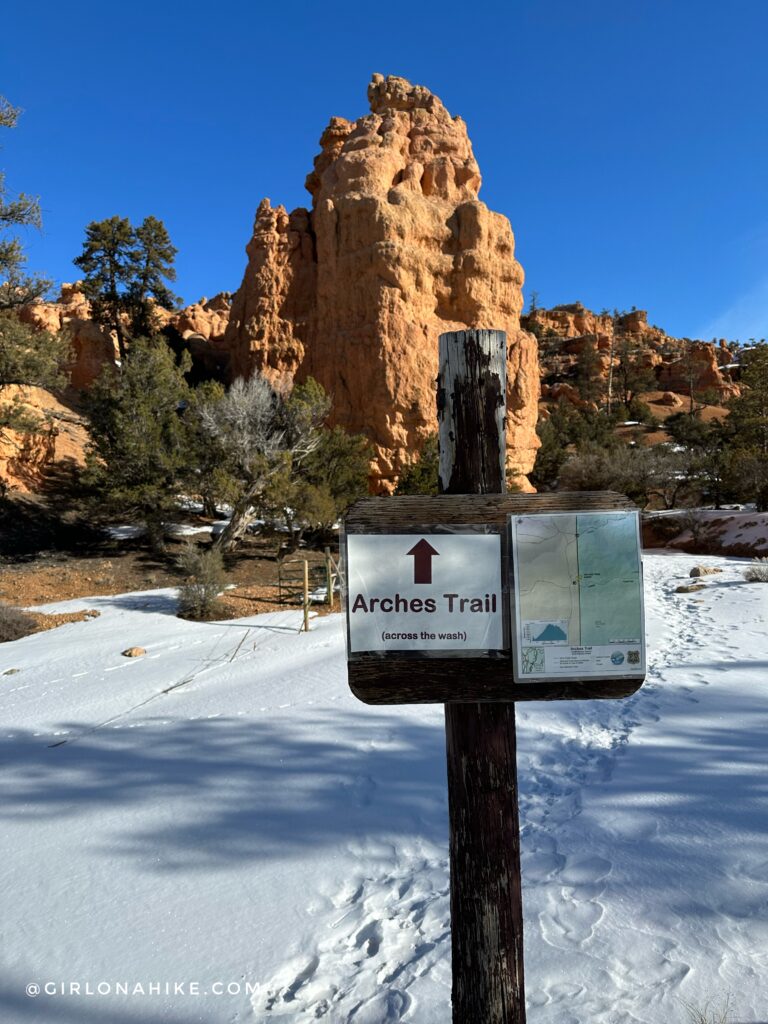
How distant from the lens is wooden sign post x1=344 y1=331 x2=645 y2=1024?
1.51 metres

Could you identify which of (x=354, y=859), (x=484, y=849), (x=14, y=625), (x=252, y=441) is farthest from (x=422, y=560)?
(x=252, y=441)

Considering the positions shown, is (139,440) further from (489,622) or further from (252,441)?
(489,622)

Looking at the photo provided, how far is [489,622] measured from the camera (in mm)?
1519

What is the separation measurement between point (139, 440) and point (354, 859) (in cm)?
1511

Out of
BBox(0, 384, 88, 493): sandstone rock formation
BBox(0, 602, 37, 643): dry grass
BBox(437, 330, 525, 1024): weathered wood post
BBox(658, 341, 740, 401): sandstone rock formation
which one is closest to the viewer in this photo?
BBox(437, 330, 525, 1024): weathered wood post

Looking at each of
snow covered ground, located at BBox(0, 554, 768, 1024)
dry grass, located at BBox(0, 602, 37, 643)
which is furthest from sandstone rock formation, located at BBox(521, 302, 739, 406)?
snow covered ground, located at BBox(0, 554, 768, 1024)

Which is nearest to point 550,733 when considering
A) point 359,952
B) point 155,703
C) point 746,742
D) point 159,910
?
point 746,742

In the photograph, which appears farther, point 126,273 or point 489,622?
point 126,273

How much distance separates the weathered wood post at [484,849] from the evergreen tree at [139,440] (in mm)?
15411

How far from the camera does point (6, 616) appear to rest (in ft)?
34.6

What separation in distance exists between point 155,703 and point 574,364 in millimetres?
45018

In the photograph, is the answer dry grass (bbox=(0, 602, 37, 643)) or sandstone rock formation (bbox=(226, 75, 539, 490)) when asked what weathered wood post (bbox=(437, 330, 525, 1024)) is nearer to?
dry grass (bbox=(0, 602, 37, 643))

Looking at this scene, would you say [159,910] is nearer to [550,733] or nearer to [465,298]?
[550,733]

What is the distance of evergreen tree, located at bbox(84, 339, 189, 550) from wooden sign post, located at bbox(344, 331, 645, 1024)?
607 inches
